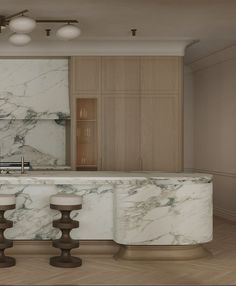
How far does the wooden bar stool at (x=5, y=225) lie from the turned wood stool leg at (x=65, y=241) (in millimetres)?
380

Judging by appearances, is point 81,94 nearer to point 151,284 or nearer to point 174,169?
point 174,169

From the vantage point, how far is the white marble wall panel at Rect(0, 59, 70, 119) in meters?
7.36

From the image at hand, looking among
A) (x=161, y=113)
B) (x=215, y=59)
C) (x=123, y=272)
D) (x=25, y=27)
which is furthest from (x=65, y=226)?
(x=215, y=59)

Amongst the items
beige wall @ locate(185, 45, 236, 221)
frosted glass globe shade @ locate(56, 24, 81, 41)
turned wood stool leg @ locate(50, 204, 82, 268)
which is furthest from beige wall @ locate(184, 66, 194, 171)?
turned wood stool leg @ locate(50, 204, 82, 268)

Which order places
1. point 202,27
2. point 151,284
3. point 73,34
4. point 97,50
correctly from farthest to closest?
point 97,50 → point 202,27 → point 73,34 → point 151,284

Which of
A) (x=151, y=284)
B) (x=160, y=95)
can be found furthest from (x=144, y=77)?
(x=151, y=284)

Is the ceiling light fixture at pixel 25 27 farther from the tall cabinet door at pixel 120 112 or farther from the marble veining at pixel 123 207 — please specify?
the tall cabinet door at pixel 120 112

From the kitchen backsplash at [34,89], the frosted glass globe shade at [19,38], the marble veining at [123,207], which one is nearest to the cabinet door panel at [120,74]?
the kitchen backsplash at [34,89]

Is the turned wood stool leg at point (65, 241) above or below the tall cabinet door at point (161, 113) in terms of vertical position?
below

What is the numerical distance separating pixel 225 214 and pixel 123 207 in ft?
11.4

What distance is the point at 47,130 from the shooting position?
7820 mm

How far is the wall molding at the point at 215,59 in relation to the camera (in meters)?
7.84

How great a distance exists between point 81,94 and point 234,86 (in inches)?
93.0

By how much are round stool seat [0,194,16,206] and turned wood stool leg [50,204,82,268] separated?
0.37 meters
